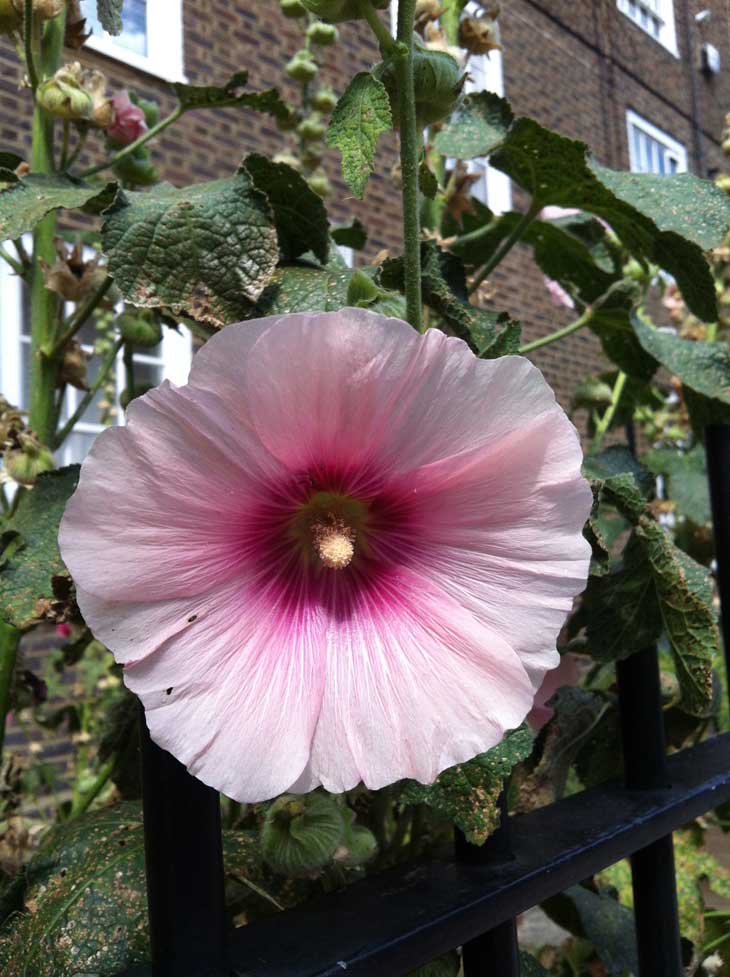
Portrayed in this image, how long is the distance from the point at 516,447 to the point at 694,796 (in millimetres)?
348

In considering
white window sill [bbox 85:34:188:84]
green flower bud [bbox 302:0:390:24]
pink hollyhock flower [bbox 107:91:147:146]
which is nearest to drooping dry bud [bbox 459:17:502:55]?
pink hollyhock flower [bbox 107:91:147:146]

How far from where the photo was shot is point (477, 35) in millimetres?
801

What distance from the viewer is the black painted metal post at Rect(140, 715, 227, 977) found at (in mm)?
307

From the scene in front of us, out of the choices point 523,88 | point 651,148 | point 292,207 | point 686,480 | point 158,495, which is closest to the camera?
point 158,495

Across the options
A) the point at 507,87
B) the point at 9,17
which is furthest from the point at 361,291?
A: the point at 507,87

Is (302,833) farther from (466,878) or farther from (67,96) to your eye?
(67,96)

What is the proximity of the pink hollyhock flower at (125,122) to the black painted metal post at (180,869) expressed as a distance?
0.55 m

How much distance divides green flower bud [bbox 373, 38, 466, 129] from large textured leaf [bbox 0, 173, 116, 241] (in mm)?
165

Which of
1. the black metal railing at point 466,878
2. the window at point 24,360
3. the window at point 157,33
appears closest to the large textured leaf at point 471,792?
the black metal railing at point 466,878

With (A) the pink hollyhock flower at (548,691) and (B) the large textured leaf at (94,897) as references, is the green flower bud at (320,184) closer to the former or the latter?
(A) the pink hollyhock flower at (548,691)

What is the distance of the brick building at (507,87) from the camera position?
3.35 metres

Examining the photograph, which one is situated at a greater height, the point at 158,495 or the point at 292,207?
the point at 292,207

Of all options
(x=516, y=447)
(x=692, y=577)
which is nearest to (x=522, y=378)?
(x=516, y=447)

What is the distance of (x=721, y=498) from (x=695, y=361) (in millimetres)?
113
